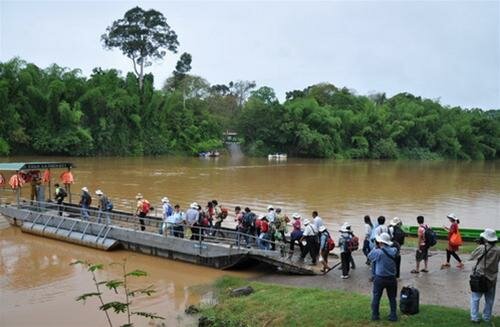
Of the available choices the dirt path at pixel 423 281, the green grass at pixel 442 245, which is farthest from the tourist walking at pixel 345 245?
the green grass at pixel 442 245

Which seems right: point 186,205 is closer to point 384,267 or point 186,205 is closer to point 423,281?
point 423,281

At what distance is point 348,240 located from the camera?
12.6m

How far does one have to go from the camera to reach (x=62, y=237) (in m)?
18.5

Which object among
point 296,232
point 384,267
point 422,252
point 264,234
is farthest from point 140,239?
point 384,267

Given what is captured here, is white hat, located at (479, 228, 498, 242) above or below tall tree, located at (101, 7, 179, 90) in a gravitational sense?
below

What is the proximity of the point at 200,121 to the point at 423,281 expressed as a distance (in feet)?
224

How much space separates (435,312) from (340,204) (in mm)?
20617

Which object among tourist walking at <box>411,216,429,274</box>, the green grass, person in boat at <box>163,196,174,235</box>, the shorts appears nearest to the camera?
tourist walking at <box>411,216,429,274</box>

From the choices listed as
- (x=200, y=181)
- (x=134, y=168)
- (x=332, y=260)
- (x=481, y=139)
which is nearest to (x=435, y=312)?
(x=332, y=260)

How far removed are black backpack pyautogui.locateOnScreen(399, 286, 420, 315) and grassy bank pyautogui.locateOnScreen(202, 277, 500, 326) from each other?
0.14 meters

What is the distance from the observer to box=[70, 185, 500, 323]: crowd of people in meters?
8.15

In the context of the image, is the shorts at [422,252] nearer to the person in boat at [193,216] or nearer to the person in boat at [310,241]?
A: the person in boat at [310,241]

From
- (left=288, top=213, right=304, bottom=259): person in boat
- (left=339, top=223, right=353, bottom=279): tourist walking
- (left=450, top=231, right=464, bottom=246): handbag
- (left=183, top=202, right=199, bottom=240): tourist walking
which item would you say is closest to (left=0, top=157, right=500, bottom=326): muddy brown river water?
(left=183, top=202, right=199, bottom=240): tourist walking

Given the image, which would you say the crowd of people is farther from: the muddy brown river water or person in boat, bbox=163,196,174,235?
the muddy brown river water
